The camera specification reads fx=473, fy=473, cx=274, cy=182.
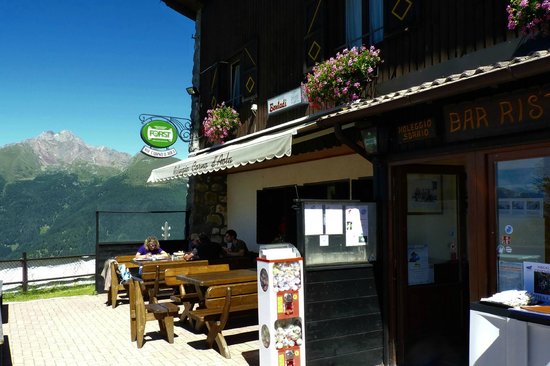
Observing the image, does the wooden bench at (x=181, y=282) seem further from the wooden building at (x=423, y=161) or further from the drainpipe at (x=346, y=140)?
the drainpipe at (x=346, y=140)

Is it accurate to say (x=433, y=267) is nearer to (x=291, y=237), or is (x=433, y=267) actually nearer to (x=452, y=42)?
(x=452, y=42)

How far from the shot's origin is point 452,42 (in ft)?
17.7

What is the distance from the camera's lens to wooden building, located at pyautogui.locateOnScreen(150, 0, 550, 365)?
3.96 m

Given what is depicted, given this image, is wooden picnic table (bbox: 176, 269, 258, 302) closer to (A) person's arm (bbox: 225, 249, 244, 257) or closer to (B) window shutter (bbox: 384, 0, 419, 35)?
(A) person's arm (bbox: 225, 249, 244, 257)

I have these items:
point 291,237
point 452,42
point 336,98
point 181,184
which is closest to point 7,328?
point 291,237

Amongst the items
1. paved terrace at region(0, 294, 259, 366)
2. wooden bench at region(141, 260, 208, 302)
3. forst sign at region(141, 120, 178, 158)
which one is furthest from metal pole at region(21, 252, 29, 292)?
wooden bench at region(141, 260, 208, 302)

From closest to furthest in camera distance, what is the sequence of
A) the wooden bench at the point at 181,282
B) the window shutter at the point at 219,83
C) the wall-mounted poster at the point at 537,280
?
the wall-mounted poster at the point at 537,280
the wooden bench at the point at 181,282
the window shutter at the point at 219,83

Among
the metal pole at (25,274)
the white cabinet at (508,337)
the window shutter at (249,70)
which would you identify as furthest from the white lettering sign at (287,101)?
the metal pole at (25,274)

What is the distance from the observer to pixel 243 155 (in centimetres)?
679

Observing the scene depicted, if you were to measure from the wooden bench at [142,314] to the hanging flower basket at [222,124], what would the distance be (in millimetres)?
4802

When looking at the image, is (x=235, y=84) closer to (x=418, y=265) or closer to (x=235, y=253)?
(x=235, y=253)

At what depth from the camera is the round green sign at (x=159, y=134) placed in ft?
37.4

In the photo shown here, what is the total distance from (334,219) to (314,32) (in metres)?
4.06

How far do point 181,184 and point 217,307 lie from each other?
43.8 m
